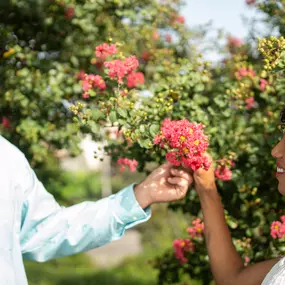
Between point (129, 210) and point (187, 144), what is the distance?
1.18ft

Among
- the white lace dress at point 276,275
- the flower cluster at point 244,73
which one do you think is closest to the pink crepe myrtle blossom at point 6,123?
the flower cluster at point 244,73

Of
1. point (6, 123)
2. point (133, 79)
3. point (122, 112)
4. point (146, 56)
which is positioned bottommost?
point (6, 123)

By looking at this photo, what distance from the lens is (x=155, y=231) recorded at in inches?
388

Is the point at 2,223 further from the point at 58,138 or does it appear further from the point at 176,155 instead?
the point at 58,138

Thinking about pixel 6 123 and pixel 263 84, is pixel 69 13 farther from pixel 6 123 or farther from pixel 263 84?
pixel 263 84

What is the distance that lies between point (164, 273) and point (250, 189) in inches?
29.8

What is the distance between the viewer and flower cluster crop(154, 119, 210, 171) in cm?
177

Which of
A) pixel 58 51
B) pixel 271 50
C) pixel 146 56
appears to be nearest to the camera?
pixel 271 50

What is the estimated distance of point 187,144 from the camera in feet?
5.79

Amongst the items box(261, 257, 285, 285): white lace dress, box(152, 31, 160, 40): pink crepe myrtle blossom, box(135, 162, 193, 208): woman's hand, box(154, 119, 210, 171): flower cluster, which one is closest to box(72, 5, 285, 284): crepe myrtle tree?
box(135, 162, 193, 208): woman's hand

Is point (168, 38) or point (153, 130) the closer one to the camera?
point (153, 130)

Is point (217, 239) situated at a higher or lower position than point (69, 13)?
higher

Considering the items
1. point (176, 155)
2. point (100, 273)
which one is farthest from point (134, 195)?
point (100, 273)

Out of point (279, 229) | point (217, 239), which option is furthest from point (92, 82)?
point (279, 229)
